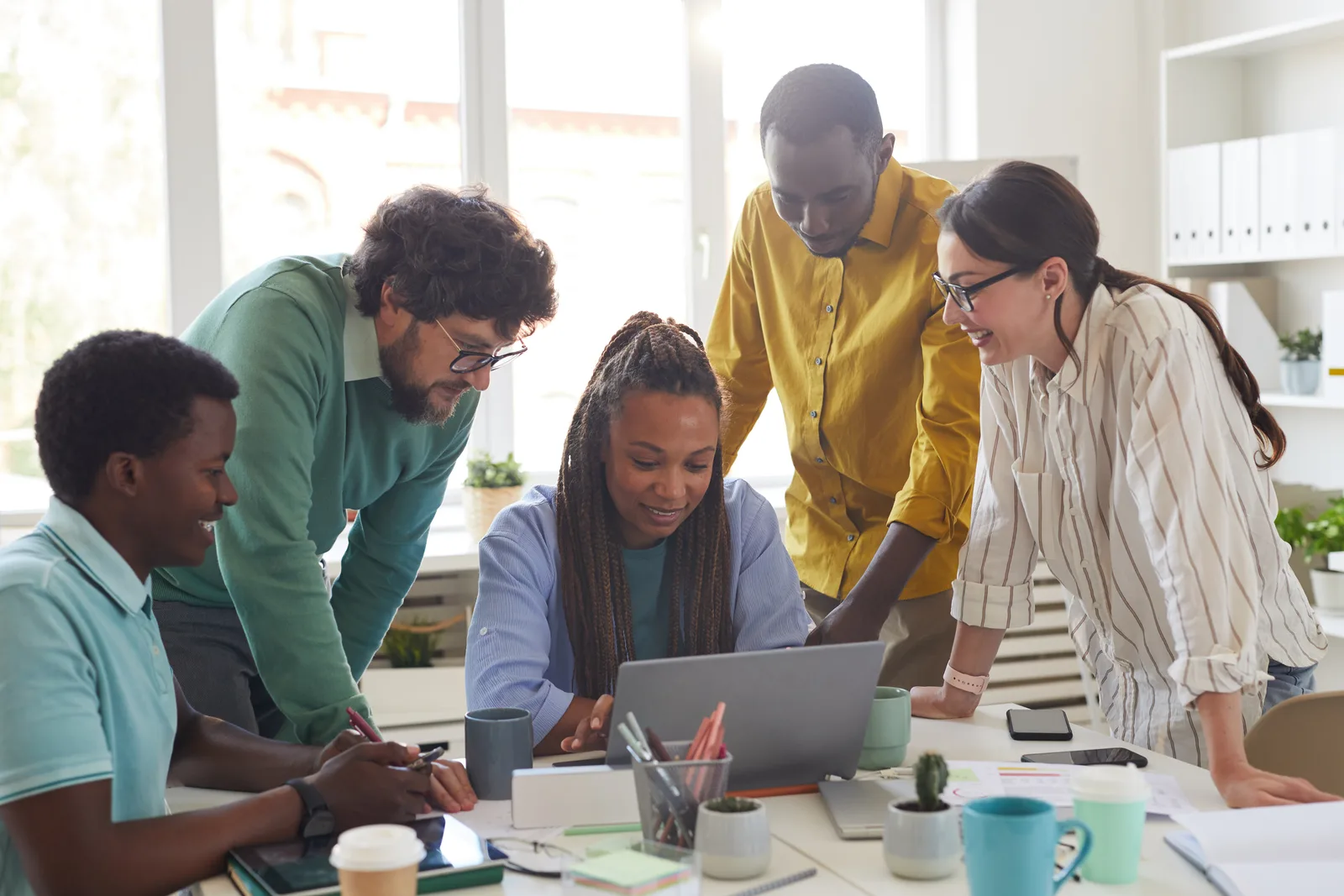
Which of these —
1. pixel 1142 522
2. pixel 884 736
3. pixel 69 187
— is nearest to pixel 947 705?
pixel 884 736

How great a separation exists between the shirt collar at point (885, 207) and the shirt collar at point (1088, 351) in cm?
53

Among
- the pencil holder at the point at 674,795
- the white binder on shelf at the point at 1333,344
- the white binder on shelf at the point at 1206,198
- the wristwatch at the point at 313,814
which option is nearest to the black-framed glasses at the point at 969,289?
the pencil holder at the point at 674,795

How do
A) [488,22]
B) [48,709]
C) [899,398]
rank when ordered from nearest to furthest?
1. [48,709]
2. [899,398]
3. [488,22]

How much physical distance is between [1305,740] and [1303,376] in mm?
2116

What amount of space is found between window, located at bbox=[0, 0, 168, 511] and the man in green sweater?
1.73 meters

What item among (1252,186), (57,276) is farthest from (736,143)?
(57,276)

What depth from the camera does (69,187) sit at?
331cm

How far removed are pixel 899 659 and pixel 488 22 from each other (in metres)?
2.25

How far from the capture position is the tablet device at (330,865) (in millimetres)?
1164

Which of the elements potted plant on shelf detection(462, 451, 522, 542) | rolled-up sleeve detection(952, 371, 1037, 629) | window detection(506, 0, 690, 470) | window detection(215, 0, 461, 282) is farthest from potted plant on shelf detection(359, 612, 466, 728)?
rolled-up sleeve detection(952, 371, 1037, 629)

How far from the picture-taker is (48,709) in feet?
3.88

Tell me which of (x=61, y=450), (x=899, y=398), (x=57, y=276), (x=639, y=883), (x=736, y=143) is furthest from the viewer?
(x=736, y=143)

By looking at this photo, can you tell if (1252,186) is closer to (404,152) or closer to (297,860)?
(404,152)

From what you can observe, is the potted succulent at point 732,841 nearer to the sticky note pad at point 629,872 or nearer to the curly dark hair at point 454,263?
the sticky note pad at point 629,872
